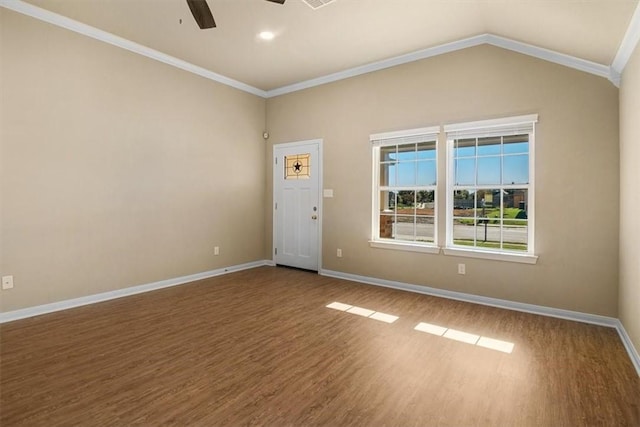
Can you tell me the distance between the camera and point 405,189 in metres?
4.67

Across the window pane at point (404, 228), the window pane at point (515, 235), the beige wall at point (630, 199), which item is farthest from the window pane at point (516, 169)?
the window pane at point (404, 228)

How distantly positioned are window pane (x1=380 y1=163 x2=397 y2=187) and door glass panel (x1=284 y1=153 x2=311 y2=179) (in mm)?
1315

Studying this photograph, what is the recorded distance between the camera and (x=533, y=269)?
3684 millimetres

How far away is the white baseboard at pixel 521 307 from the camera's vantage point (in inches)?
114

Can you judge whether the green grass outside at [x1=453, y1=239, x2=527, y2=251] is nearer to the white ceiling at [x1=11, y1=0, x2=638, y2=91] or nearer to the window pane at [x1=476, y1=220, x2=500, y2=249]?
the window pane at [x1=476, y1=220, x2=500, y2=249]

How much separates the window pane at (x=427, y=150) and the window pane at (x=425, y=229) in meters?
0.82

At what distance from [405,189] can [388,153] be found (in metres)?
0.59

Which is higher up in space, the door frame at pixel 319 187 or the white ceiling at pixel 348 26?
the white ceiling at pixel 348 26

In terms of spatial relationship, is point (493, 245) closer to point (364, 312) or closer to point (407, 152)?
point (407, 152)

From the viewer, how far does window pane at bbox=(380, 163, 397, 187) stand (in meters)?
4.79

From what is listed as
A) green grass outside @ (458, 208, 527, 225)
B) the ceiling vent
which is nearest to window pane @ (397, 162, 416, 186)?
green grass outside @ (458, 208, 527, 225)

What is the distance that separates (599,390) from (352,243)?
10.8 feet

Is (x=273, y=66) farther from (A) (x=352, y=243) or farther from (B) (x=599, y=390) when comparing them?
(B) (x=599, y=390)

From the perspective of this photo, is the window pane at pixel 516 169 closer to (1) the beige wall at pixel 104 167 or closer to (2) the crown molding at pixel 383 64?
(2) the crown molding at pixel 383 64
